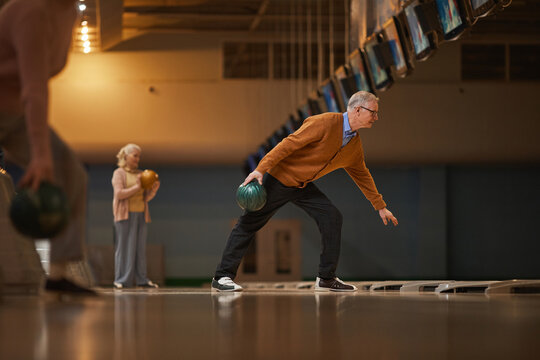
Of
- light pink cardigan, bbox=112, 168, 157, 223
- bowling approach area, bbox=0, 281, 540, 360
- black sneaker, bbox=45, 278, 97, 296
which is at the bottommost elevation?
bowling approach area, bbox=0, 281, 540, 360

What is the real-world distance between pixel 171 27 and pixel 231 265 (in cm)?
1333

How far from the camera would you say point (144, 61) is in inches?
719

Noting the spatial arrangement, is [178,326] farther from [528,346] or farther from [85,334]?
[528,346]

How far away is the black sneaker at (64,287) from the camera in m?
3.13

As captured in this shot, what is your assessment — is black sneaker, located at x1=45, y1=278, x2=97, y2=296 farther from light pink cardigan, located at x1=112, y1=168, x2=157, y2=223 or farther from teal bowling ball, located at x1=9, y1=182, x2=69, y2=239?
light pink cardigan, located at x1=112, y1=168, x2=157, y2=223

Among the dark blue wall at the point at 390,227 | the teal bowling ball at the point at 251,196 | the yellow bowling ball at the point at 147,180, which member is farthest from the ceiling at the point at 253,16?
the teal bowling ball at the point at 251,196

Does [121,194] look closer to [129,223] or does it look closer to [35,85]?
[129,223]

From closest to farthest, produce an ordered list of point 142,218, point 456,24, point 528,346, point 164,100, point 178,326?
point 528,346, point 178,326, point 456,24, point 142,218, point 164,100

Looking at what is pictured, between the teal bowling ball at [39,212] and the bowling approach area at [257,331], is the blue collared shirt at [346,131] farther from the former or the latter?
the teal bowling ball at [39,212]

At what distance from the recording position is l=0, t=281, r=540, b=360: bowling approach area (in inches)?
74.4

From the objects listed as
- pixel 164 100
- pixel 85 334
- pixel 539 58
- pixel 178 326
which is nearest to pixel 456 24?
pixel 178 326

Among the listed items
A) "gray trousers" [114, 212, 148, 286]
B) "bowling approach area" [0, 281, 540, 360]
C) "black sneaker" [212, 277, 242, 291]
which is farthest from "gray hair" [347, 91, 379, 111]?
"gray trousers" [114, 212, 148, 286]

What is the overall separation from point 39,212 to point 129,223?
6.42 metres

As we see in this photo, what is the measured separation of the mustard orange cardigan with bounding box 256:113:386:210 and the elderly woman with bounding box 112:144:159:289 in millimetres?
3452
